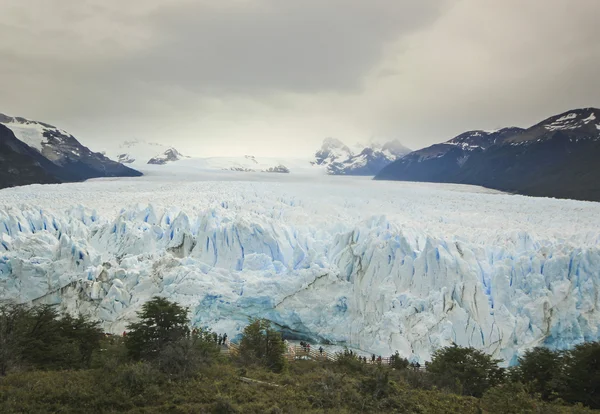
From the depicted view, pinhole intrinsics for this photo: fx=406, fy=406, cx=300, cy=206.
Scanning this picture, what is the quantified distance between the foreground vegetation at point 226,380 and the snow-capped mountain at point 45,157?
63.3m

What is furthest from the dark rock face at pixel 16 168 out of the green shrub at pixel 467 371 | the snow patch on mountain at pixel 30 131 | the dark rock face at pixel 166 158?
the dark rock face at pixel 166 158

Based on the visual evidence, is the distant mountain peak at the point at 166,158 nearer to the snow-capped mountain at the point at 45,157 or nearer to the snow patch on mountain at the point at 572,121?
the snow-capped mountain at the point at 45,157

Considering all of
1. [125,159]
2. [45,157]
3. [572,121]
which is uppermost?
[572,121]

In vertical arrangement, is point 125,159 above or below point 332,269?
above

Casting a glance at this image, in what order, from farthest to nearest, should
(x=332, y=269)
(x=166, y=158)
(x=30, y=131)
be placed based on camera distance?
(x=166, y=158) → (x=30, y=131) → (x=332, y=269)

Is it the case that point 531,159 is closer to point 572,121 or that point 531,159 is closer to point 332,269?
point 572,121

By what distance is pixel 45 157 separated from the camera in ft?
297

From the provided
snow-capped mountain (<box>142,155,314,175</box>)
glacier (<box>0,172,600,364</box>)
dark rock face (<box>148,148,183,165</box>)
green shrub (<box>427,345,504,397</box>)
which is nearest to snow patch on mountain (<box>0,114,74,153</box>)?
snow-capped mountain (<box>142,155,314,175</box>)

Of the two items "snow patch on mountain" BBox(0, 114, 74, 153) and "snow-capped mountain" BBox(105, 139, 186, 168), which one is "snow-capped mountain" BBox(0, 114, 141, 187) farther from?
"snow-capped mountain" BBox(105, 139, 186, 168)

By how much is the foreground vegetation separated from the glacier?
17.3ft

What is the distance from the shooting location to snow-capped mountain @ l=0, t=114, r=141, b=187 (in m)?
70.5

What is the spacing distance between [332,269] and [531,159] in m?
82.0

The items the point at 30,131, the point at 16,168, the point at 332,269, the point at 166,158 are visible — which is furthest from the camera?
the point at 166,158

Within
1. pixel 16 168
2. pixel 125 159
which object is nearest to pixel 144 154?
pixel 125 159
